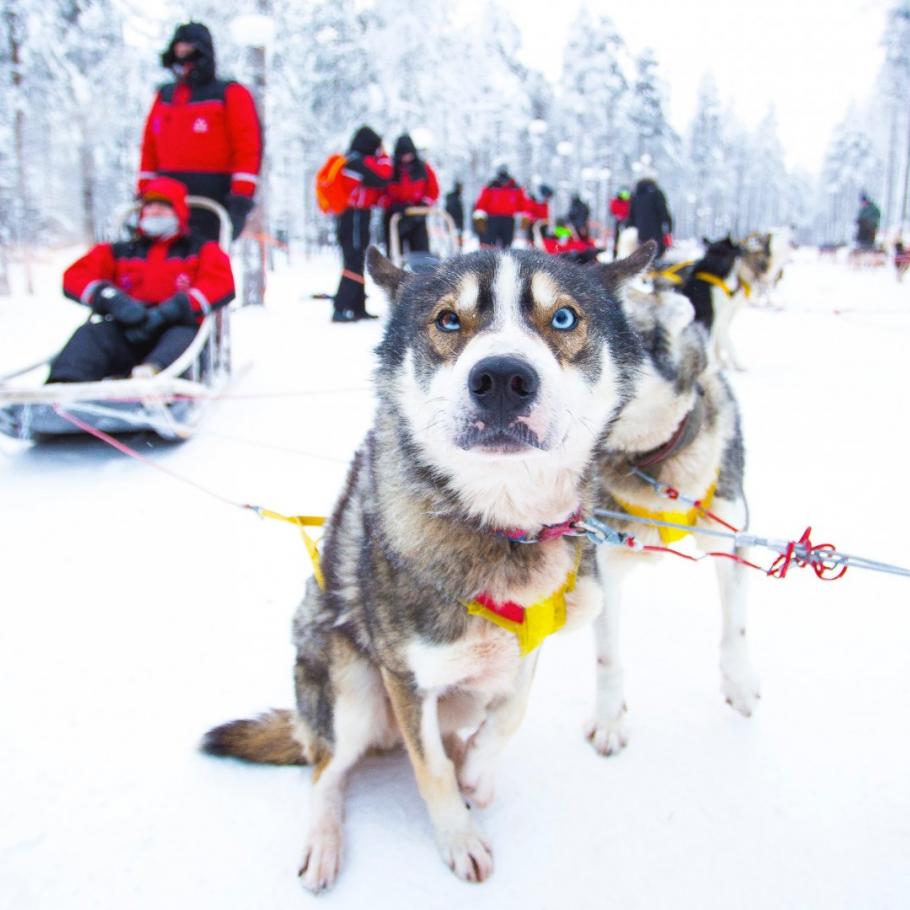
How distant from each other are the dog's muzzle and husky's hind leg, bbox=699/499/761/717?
840mm

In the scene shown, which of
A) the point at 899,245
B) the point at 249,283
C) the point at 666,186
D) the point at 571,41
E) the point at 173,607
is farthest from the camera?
the point at 666,186

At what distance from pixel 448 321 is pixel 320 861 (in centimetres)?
105

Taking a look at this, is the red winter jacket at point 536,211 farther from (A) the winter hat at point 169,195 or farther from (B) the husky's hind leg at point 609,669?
(B) the husky's hind leg at point 609,669

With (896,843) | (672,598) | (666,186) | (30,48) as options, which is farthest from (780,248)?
(666,186)

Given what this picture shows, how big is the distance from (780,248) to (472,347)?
6.23 metres

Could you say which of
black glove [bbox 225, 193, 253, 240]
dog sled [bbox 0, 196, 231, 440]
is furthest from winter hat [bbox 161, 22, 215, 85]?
dog sled [bbox 0, 196, 231, 440]

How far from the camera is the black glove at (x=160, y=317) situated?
3.32 meters

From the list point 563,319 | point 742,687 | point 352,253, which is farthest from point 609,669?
point 352,253

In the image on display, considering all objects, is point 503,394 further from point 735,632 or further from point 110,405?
point 110,405

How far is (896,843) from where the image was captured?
124cm

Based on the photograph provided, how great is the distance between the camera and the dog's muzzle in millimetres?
1021

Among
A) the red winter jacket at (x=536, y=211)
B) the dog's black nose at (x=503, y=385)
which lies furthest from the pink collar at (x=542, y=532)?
the red winter jacket at (x=536, y=211)

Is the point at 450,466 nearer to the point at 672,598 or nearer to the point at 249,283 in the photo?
the point at 672,598

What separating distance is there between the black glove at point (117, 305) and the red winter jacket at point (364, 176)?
4127mm
